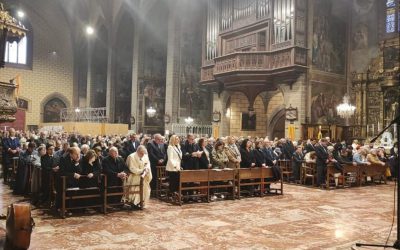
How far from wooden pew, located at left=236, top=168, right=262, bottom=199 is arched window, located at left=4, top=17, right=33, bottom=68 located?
86.2 ft

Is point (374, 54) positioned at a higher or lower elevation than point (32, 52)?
lower

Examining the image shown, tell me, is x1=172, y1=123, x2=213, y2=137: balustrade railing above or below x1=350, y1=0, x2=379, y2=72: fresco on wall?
below

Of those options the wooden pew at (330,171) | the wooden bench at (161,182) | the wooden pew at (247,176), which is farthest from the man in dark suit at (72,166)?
the wooden pew at (330,171)

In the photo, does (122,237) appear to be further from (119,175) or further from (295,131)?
(295,131)

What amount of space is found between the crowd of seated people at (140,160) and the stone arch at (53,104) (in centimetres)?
2018

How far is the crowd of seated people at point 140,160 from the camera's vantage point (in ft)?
26.7

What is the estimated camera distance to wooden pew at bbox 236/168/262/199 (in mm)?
10172

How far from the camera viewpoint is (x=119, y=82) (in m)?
31.0

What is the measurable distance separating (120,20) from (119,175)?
23.8m

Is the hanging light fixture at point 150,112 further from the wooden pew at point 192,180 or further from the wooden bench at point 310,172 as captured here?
the wooden pew at point 192,180

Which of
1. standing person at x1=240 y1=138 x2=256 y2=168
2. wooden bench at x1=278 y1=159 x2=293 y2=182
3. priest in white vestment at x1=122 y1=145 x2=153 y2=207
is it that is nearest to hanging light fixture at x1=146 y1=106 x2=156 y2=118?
wooden bench at x1=278 y1=159 x2=293 y2=182

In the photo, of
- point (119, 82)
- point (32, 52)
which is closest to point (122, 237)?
point (119, 82)

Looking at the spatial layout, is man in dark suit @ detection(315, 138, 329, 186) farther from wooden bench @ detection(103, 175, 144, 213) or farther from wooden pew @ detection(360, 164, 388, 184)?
wooden bench @ detection(103, 175, 144, 213)

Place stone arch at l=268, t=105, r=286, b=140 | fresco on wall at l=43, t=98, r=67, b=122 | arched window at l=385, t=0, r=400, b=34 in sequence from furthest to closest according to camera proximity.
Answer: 1. fresco on wall at l=43, t=98, r=67, b=122
2. stone arch at l=268, t=105, r=286, b=140
3. arched window at l=385, t=0, r=400, b=34
